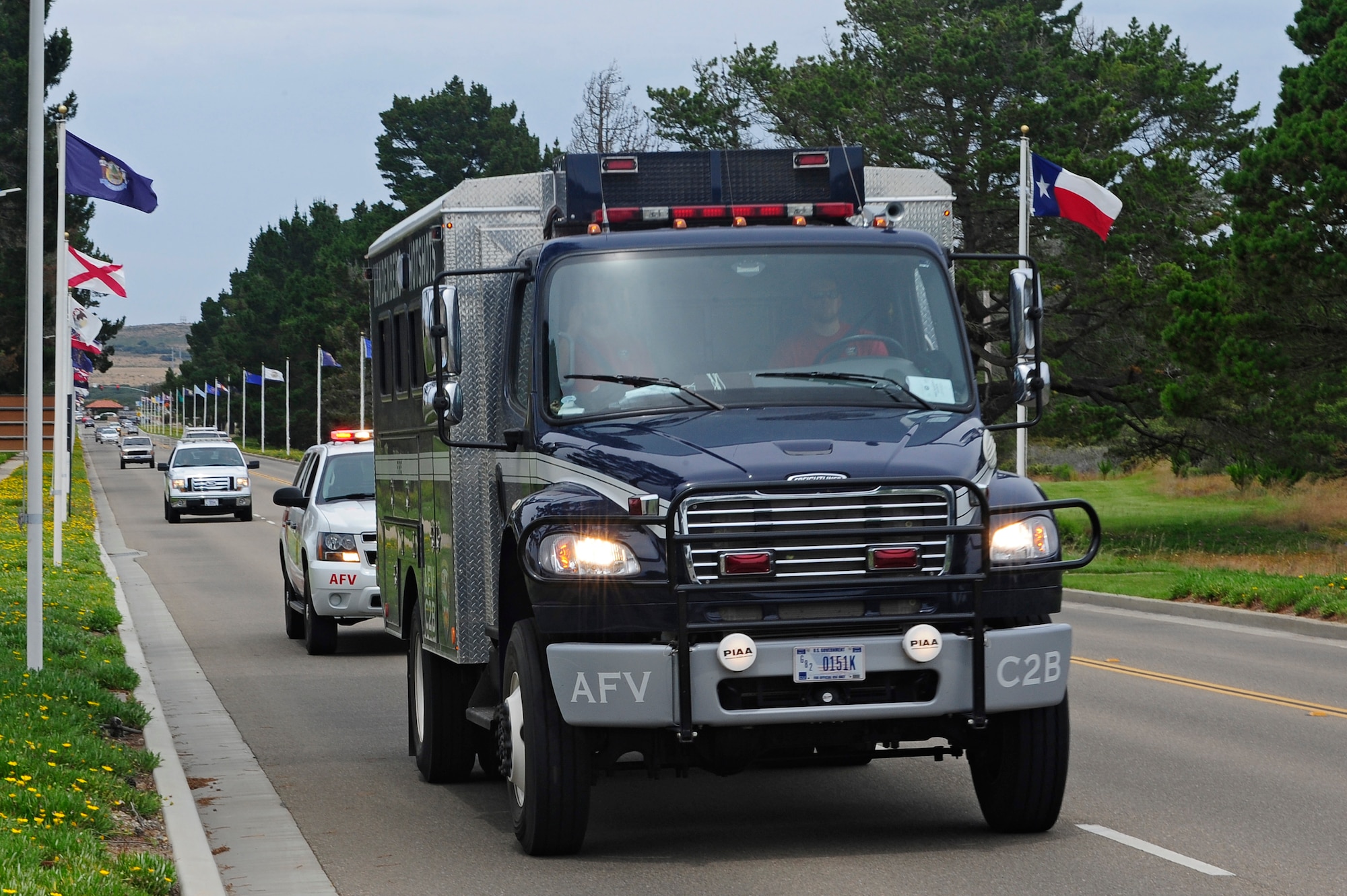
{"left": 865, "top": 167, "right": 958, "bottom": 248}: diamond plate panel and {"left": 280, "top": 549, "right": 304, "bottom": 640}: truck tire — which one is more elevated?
{"left": 865, "top": 167, "right": 958, "bottom": 248}: diamond plate panel

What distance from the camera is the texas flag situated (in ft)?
93.2

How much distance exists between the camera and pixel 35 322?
14.1 m

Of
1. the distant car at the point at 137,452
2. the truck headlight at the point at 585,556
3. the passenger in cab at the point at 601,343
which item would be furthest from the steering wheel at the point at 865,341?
the distant car at the point at 137,452

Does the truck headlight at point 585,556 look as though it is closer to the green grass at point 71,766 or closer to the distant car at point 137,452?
the green grass at point 71,766

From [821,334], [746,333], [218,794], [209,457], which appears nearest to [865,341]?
[821,334]

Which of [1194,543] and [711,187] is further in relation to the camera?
[1194,543]

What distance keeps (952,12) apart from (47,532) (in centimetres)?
3206

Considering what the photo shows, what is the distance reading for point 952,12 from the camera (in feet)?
179

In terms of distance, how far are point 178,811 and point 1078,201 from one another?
2213 centimetres

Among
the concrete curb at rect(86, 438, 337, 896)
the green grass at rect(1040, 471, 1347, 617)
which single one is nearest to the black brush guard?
the concrete curb at rect(86, 438, 337, 896)

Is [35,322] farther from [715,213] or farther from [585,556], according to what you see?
[585,556]

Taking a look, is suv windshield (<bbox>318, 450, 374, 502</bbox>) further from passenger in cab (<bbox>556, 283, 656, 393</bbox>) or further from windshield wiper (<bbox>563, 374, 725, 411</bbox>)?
windshield wiper (<bbox>563, 374, 725, 411</bbox>)

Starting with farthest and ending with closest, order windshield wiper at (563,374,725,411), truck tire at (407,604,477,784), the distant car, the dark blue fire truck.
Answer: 1. the distant car
2. truck tire at (407,604,477,784)
3. windshield wiper at (563,374,725,411)
4. the dark blue fire truck

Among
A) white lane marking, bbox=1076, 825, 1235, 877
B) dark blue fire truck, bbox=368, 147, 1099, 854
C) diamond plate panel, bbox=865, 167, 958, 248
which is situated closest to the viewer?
dark blue fire truck, bbox=368, 147, 1099, 854
